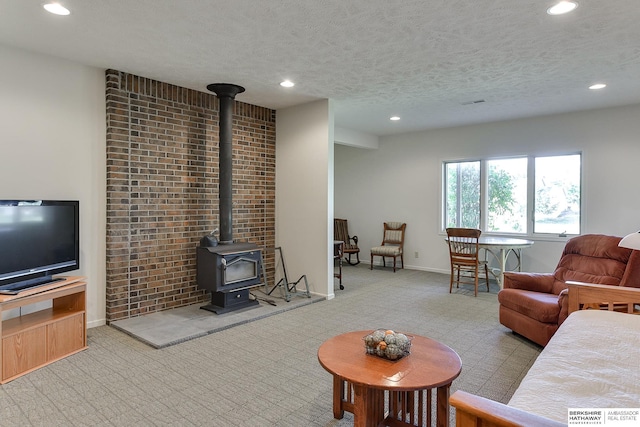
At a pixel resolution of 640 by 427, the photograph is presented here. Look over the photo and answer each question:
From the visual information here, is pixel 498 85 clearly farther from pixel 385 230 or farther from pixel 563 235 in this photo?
pixel 385 230

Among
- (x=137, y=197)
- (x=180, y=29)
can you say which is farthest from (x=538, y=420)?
(x=137, y=197)

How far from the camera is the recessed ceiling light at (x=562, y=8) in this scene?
245 cm

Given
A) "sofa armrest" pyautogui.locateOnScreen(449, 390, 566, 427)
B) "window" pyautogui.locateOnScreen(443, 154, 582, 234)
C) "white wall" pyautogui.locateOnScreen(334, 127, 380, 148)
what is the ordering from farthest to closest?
"white wall" pyautogui.locateOnScreen(334, 127, 380, 148) → "window" pyautogui.locateOnScreen(443, 154, 582, 234) → "sofa armrest" pyautogui.locateOnScreen(449, 390, 566, 427)

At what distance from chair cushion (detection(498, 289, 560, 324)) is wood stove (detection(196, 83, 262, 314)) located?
8.86ft

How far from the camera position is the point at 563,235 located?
5.54m

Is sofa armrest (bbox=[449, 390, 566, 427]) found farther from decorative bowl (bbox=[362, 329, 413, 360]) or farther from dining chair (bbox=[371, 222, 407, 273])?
dining chair (bbox=[371, 222, 407, 273])

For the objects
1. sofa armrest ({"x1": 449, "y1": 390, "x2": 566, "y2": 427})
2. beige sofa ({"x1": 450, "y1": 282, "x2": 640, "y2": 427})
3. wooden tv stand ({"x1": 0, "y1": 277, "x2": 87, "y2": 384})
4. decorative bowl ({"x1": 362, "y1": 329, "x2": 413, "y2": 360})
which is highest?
sofa armrest ({"x1": 449, "y1": 390, "x2": 566, "y2": 427})

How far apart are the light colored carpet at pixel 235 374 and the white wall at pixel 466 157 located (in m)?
2.53

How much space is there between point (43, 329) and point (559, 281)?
4.56m

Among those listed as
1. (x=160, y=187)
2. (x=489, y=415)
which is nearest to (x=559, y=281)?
(x=489, y=415)

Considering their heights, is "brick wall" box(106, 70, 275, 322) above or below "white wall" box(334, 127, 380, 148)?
below

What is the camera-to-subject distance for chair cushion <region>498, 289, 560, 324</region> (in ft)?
10.1

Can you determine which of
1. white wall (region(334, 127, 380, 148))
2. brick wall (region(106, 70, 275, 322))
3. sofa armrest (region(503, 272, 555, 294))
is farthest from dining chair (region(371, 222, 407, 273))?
sofa armrest (region(503, 272, 555, 294))

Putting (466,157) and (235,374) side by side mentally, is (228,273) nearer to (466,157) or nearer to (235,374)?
(235,374)
